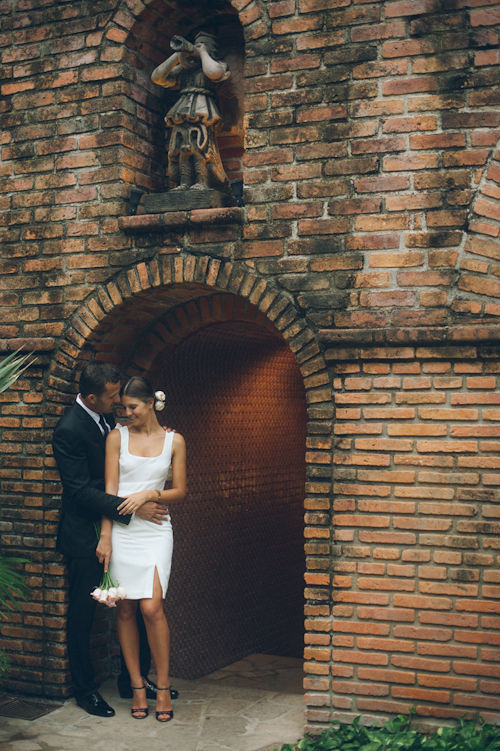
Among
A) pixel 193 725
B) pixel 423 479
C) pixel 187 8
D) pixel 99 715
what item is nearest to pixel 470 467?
pixel 423 479

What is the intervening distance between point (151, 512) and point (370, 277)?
5.91ft

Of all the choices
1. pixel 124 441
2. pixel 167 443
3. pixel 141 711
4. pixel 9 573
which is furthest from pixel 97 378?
pixel 141 711

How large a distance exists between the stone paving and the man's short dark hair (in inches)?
75.0

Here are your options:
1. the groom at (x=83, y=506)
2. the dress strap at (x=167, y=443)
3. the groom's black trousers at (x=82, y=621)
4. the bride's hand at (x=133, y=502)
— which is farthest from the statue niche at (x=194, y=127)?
the groom's black trousers at (x=82, y=621)

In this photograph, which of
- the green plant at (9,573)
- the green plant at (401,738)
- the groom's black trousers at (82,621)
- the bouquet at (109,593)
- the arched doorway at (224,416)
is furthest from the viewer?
the arched doorway at (224,416)

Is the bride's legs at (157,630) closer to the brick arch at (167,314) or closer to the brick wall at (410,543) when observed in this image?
the brick wall at (410,543)

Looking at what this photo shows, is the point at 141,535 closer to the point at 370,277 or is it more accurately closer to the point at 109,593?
the point at 109,593

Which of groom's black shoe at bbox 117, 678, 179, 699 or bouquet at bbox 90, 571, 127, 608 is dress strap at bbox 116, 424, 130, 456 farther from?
groom's black shoe at bbox 117, 678, 179, 699

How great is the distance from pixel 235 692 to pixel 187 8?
4.44 m

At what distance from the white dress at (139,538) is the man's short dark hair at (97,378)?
31cm

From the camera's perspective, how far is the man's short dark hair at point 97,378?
429 centimetres

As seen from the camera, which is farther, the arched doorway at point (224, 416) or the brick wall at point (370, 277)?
the arched doorway at point (224, 416)

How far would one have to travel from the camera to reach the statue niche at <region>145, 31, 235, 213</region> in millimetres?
4426

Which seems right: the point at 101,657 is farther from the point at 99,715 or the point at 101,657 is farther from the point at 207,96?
the point at 207,96
